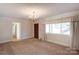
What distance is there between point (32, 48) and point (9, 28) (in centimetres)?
59

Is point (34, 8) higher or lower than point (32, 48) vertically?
higher

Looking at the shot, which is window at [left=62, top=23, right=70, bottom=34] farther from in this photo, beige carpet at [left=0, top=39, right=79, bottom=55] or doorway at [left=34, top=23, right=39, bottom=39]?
doorway at [left=34, top=23, right=39, bottom=39]

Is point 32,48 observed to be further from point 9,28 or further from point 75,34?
point 75,34

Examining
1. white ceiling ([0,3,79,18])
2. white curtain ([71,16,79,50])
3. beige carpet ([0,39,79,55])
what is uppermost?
white ceiling ([0,3,79,18])

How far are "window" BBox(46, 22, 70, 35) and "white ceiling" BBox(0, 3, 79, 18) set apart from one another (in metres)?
0.24

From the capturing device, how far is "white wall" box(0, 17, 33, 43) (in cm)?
208

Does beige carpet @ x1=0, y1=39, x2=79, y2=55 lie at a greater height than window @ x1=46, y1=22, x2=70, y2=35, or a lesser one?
lesser

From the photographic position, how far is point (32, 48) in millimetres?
2123

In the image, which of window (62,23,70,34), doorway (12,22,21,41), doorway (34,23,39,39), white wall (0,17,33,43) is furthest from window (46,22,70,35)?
doorway (12,22,21,41)

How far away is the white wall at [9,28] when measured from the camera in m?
2.08

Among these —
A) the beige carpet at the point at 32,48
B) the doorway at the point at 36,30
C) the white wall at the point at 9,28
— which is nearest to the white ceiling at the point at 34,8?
the white wall at the point at 9,28

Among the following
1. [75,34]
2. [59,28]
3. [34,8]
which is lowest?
[75,34]

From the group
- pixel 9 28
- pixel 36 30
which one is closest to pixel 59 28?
pixel 36 30

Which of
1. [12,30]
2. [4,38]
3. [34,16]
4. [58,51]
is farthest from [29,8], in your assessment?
[58,51]
